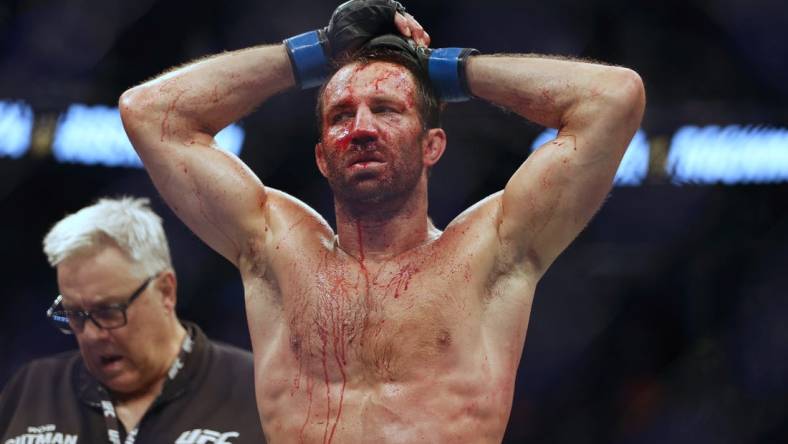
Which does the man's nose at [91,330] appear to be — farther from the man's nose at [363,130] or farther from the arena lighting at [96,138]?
the man's nose at [363,130]

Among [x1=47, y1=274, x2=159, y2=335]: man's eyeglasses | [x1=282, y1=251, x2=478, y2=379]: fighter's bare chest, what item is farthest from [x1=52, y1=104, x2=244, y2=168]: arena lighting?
[x1=282, y1=251, x2=478, y2=379]: fighter's bare chest

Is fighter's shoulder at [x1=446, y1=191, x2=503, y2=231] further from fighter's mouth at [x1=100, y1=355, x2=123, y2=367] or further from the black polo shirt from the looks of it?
fighter's mouth at [x1=100, y1=355, x2=123, y2=367]

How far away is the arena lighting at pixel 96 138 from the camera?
93.5 inches

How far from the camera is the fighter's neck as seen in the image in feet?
4.52

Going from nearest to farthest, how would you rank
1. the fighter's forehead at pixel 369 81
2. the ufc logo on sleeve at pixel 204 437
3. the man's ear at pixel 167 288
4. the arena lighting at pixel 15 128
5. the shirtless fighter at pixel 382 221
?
the shirtless fighter at pixel 382 221 < the fighter's forehead at pixel 369 81 < the ufc logo on sleeve at pixel 204 437 < the man's ear at pixel 167 288 < the arena lighting at pixel 15 128

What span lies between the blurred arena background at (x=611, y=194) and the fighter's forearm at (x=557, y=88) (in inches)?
40.3

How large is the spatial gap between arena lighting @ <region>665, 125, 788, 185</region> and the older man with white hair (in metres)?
1.35

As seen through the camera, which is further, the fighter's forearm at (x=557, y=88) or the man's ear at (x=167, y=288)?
the man's ear at (x=167, y=288)

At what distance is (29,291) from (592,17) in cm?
170

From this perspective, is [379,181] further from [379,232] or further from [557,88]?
[557,88]

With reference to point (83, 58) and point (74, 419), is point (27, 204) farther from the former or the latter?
point (74, 419)

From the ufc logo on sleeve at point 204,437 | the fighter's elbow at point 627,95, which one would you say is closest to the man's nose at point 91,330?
the ufc logo on sleeve at point 204,437

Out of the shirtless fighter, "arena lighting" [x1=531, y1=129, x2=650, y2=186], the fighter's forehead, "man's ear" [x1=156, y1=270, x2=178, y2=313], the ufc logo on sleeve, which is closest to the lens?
the shirtless fighter

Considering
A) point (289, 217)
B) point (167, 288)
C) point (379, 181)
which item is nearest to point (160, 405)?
A: point (167, 288)
